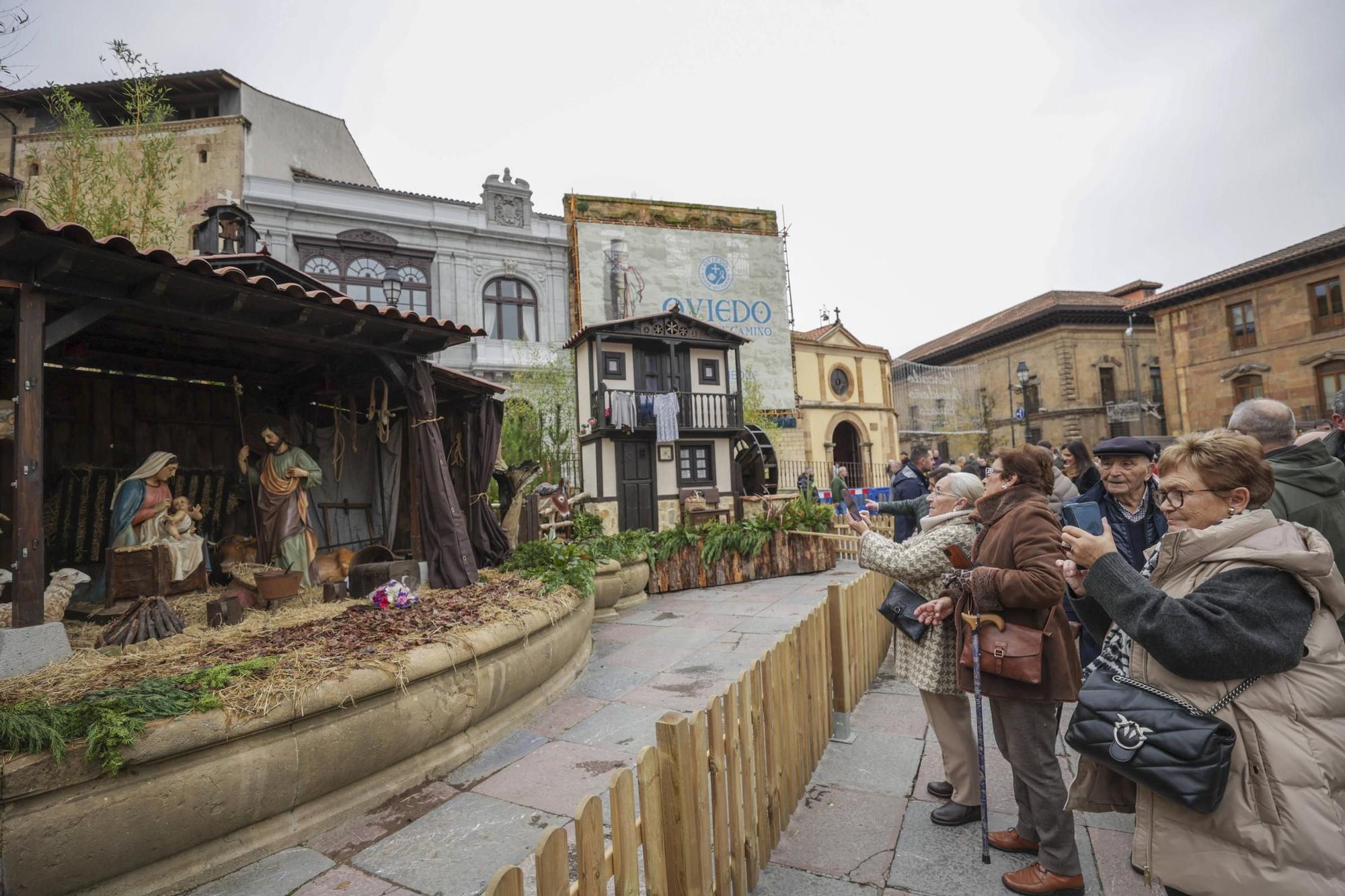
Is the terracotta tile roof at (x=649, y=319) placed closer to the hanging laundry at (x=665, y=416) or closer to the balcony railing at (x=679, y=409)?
the balcony railing at (x=679, y=409)

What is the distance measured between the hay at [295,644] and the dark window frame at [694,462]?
11.5 meters

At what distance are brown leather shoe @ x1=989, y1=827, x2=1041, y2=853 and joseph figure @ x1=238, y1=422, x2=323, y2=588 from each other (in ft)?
20.2

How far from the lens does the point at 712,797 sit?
2273mm

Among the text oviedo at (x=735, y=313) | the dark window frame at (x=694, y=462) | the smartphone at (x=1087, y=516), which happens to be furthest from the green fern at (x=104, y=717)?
the text oviedo at (x=735, y=313)

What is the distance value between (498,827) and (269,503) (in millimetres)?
4506

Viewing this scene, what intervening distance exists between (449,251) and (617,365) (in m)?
7.71

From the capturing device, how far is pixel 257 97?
19656 mm

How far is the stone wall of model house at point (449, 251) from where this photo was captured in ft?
58.7

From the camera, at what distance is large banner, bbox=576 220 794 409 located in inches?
867

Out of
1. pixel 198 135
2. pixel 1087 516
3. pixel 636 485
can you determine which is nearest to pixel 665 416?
pixel 636 485

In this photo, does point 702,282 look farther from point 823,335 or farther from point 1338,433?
point 1338,433

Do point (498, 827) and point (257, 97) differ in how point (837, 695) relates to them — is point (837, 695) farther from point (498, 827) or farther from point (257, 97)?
point (257, 97)

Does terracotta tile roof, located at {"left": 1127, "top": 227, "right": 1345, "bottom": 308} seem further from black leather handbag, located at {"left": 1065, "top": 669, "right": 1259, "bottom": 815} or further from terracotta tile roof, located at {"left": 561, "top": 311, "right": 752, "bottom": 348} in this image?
black leather handbag, located at {"left": 1065, "top": 669, "right": 1259, "bottom": 815}

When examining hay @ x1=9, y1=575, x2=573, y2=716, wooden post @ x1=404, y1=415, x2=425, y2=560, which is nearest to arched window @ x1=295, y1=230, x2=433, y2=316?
wooden post @ x1=404, y1=415, x2=425, y2=560
